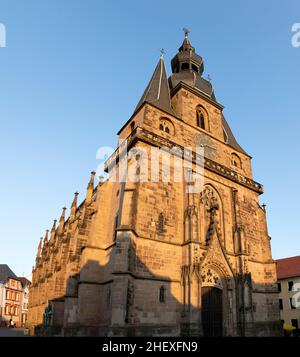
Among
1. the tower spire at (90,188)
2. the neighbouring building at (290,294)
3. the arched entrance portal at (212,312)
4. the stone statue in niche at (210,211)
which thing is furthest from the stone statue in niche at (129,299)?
the neighbouring building at (290,294)

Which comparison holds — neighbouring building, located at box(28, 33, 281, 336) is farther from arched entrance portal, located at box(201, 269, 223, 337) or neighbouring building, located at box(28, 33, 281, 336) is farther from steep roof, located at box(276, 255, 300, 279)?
steep roof, located at box(276, 255, 300, 279)

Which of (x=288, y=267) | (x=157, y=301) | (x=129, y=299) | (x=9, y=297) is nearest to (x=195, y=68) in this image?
(x=157, y=301)

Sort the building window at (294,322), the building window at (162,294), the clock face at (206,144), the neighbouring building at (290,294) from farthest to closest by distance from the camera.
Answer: the neighbouring building at (290,294)
the building window at (294,322)
the clock face at (206,144)
the building window at (162,294)

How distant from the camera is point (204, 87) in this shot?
28453mm

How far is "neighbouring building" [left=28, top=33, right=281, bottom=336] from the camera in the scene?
1528 centimetres

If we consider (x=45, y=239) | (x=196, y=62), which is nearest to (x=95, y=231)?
(x=196, y=62)

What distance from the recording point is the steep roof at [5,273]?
2219 inches

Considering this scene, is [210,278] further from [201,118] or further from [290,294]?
[290,294]

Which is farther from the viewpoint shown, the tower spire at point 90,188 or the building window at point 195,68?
the building window at point 195,68

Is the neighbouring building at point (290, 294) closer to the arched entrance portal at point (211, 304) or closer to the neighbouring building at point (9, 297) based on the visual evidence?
the arched entrance portal at point (211, 304)

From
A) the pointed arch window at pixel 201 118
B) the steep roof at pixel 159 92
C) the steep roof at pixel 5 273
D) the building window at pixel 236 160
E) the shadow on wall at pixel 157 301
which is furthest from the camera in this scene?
the steep roof at pixel 5 273

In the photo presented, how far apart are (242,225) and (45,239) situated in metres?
33.4

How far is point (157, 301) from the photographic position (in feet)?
50.8

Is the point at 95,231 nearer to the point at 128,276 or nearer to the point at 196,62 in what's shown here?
the point at 128,276
